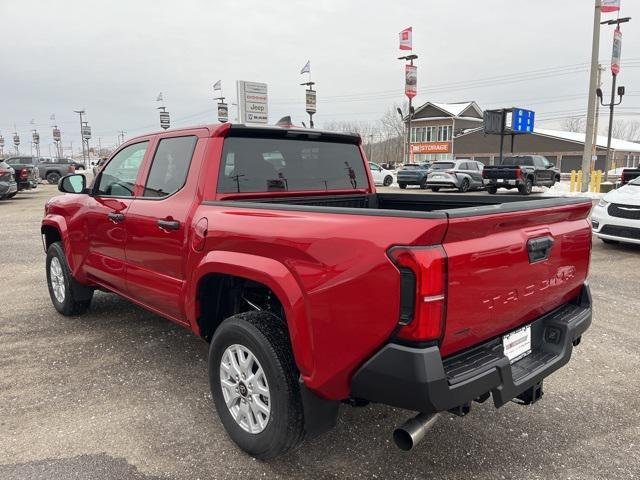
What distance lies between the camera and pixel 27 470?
2566 millimetres

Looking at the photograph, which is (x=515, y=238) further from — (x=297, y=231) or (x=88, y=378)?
(x=88, y=378)

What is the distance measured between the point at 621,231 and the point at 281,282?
25.1 ft

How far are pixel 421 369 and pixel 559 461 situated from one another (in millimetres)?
1390

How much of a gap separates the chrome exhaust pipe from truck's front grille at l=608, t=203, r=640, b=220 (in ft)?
23.9

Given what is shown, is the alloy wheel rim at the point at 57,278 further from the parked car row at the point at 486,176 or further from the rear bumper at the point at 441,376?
the parked car row at the point at 486,176

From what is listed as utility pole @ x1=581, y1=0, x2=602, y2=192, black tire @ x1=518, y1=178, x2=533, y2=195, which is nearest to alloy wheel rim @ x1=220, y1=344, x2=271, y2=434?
black tire @ x1=518, y1=178, x2=533, y2=195

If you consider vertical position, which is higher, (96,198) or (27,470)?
Answer: (96,198)

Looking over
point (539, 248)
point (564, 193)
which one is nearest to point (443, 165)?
point (564, 193)

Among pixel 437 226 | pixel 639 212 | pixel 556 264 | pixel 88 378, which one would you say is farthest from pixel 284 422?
pixel 639 212

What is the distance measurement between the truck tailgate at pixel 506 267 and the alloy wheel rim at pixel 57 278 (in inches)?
167

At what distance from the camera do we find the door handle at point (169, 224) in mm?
3092

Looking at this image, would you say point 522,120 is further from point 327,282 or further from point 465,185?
point 327,282

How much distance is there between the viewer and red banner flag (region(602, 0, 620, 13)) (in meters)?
19.8

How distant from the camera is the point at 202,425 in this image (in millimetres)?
3010
